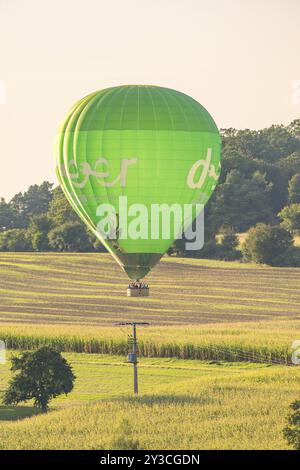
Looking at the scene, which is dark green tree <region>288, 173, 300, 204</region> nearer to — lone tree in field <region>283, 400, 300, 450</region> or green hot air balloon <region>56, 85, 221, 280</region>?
green hot air balloon <region>56, 85, 221, 280</region>

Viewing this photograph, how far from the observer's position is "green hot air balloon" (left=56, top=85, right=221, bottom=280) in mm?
71625

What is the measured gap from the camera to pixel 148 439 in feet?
228

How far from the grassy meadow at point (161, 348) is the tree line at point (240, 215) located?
3814 mm

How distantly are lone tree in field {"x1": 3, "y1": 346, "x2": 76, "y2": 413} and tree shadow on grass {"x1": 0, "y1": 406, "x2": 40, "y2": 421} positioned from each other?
1.24ft

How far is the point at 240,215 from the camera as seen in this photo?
15650 cm

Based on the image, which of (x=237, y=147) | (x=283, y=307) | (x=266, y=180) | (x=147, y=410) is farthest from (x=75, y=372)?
(x=237, y=147)

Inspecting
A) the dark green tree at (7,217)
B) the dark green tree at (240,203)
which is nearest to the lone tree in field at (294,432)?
the dark green tree at (240,203)

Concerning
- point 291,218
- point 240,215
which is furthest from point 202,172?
point 240,215

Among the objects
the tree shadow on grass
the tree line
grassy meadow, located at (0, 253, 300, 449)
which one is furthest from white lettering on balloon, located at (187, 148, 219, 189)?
the tree line

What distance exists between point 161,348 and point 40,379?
17.9 meters
